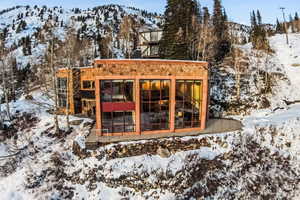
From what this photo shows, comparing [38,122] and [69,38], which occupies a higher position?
[69,38]

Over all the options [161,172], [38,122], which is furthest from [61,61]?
[161,172]

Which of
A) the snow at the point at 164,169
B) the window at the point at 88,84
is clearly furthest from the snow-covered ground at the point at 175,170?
the window at the point at 88,84

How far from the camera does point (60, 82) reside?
25297 mm

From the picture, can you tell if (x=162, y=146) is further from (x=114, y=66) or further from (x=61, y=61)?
(x=61, y=61)

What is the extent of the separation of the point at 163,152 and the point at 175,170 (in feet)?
5.23

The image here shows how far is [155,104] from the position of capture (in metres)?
16.4

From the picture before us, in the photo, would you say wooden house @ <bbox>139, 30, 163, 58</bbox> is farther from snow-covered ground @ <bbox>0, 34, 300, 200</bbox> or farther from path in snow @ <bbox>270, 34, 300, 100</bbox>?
path in snow @ <bbox>270, 34, 300, 100</bbox>

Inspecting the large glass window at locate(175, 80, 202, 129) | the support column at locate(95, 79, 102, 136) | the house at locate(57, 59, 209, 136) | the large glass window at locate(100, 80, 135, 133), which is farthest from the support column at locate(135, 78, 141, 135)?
the large glass window at locate(175, 80, 202, 129)

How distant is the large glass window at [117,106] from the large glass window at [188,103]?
3.99 meters

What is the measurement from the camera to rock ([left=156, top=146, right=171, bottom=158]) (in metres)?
14.2

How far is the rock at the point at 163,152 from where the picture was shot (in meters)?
14.2

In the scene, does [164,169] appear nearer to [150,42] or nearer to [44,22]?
[150,42]

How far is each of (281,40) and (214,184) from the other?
188 ft

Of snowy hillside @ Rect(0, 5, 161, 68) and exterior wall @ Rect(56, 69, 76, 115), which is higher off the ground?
snowy hillside @ Rect(0, 5, 161, 68)
